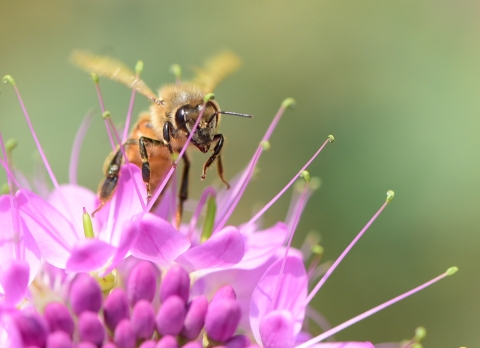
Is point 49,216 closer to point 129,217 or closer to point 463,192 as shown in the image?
point 129,217

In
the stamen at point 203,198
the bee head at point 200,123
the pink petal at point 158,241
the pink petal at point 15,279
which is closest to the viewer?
the pink petal at point 15,279

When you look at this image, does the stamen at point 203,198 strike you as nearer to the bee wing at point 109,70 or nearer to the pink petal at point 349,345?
the bee wing at point 109,70

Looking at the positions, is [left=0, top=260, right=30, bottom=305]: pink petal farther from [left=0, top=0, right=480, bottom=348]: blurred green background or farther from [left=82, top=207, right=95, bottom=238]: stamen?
[left=0, top=0, right=480, bottom=348]: blurred green background

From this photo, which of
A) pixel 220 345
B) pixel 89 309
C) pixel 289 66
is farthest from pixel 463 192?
pixel 89 309

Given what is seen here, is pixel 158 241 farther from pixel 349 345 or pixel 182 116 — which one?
pixel 349 345

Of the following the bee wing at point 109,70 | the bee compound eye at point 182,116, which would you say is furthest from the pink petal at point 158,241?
the bee wing at point 109,70

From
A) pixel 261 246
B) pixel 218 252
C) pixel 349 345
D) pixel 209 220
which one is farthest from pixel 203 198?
pixel 349 345
